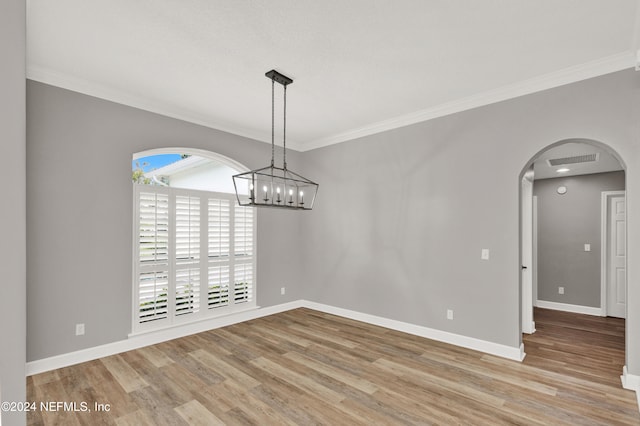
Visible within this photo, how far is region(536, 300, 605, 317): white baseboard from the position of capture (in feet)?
17.7

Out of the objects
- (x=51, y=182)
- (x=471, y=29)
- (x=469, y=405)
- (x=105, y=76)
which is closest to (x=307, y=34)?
(x=471, y=29)

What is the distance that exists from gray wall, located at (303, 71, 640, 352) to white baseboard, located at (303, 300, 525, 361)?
2.8 inches

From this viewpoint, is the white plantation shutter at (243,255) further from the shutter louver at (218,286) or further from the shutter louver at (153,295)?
the shutter louver at (153,295)

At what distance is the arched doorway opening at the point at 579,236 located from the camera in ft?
17.1

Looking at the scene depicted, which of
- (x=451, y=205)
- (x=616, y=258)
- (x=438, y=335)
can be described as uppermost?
(x=451, y=205)

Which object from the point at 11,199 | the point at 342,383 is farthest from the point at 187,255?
the point at 11,199

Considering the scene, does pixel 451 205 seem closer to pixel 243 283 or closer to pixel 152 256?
pixel 243 283

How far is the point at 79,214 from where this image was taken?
3.41 m

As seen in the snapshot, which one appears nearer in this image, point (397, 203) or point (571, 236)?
point (397, 203)

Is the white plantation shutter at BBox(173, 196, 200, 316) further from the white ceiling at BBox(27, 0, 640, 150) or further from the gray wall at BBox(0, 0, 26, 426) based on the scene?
the gray wall at BBox(0, 0, 26, 426)

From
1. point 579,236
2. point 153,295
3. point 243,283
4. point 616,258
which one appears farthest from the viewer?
point 579,236

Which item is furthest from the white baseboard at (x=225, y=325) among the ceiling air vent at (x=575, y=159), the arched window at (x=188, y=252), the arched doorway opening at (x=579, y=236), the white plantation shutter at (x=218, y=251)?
the ceiling air vent at (x=575, y=159)

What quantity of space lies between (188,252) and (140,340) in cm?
116

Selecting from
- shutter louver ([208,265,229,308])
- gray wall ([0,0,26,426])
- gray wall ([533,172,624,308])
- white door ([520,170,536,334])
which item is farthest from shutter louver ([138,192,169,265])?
gray wall ([533,172,624,308])
